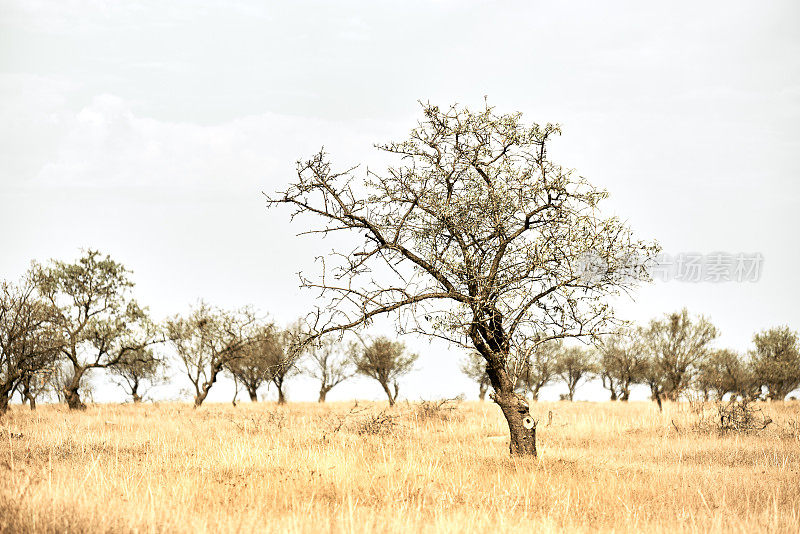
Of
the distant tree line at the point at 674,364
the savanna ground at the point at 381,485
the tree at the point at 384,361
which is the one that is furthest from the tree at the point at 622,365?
the savanna ground at the point at 381,485

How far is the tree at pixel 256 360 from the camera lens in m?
37.2

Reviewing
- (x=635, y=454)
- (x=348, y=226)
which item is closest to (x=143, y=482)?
(x=348, y=226)

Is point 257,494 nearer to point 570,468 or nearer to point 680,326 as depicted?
point 570,468

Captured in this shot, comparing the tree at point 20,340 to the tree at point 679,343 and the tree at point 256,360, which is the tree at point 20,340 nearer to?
the tree at point 256,360

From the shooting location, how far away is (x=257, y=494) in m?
9.02

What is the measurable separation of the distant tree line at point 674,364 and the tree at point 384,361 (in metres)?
5.98

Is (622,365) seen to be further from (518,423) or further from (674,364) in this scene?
(518,423)

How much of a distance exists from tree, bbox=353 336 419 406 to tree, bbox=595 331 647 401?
16643 mm

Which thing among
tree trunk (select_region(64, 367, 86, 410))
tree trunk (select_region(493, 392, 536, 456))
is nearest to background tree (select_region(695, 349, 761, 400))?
tree trunk (select_region(493, 392, 536, 456))

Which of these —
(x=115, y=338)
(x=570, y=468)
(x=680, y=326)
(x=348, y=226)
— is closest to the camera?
(x=570, y=468)

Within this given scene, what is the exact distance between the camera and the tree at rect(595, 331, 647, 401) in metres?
53.5

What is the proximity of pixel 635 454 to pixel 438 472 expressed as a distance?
26.0 ft

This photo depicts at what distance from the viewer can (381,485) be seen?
9.88 metres

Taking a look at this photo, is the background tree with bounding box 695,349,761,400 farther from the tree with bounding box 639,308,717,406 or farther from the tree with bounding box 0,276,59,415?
the tree with bounding box 0,276,59,415
